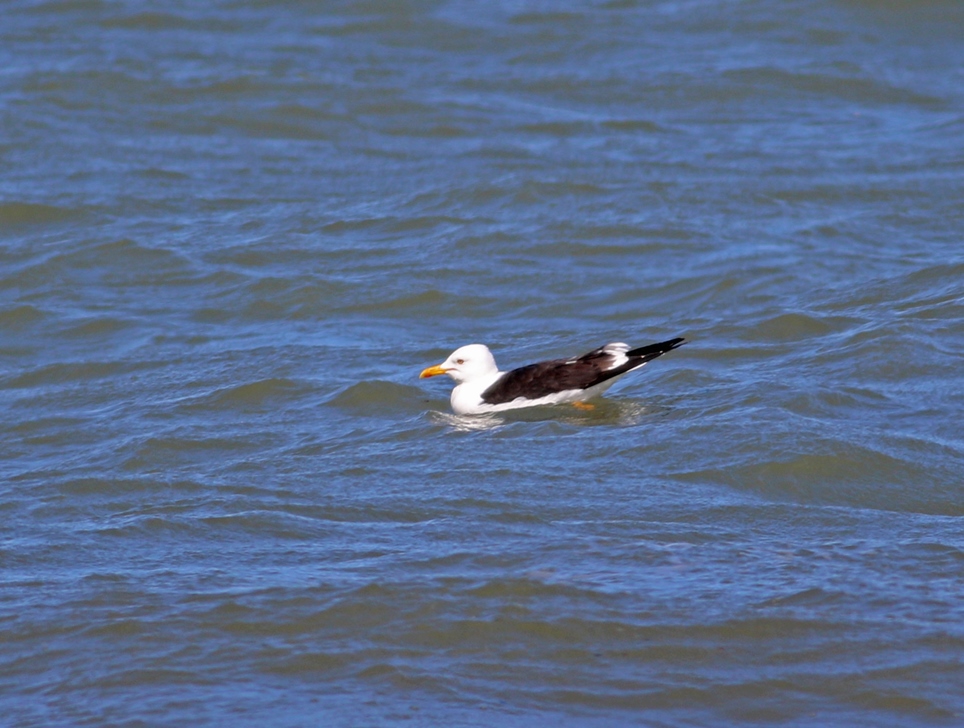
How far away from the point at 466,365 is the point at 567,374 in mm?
681

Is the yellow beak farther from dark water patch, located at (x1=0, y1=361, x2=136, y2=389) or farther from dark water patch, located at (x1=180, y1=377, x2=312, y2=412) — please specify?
dark water patch, located at (x1=0, y1=361, x2=136, y2=389)

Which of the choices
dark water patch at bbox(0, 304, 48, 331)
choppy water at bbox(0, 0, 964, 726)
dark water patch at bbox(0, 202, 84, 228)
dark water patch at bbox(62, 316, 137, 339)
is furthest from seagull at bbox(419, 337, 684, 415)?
dark water patch at bbox(0, 202, 84, 228)

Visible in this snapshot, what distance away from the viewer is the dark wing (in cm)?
843

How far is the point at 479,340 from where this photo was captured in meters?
9.97

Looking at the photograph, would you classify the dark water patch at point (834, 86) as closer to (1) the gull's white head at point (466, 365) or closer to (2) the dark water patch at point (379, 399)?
(1) the gull's white head at point (466, 365)

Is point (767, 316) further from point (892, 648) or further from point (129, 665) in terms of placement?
point (129, 665)

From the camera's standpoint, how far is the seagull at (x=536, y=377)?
845 centimetres

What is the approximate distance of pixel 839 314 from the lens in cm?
980

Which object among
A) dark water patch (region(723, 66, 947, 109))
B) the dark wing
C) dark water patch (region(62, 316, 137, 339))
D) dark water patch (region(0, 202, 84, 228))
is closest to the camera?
the dark wing

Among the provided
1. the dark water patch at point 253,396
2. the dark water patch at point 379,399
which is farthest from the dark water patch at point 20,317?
the dark water patch at point 379,399

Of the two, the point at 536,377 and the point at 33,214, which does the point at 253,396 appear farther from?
the point at 33,214

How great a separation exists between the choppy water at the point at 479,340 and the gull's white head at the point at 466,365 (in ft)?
1.05

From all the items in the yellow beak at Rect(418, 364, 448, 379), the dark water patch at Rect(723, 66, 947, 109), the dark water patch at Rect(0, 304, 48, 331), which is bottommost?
the yellow beak at Rect(418, 364, 448, 379)

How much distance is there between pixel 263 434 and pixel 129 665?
2944mm
